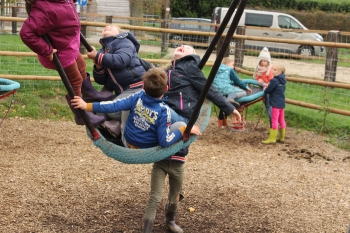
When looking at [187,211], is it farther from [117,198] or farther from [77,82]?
[77,82]

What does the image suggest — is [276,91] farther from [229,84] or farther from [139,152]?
[139,152]

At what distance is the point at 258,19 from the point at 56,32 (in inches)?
758

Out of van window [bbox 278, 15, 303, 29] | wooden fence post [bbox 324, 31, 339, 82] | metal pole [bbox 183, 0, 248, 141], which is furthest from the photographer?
van window [bbox 278, 15, 303, 29]

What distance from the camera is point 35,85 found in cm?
948

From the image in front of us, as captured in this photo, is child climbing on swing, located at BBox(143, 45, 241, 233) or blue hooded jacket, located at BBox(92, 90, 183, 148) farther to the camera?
child climbing on swing, located at BBox(143, 45, 241, 233)

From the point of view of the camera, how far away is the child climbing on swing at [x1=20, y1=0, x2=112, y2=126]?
134 inches

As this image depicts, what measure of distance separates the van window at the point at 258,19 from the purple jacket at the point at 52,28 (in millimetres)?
18808

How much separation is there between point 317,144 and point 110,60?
15.8ft

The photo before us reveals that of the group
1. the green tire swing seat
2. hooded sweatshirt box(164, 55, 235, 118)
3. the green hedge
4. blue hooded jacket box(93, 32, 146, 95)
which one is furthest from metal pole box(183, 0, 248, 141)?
the green hedge

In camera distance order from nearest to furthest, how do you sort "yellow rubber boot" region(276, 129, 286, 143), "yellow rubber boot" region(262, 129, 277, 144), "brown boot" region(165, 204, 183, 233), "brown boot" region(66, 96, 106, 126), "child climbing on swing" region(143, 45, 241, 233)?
"brown boot" region(66, 96, 106, 126), "child climbing on swing" region(143, 45, 241, 233), "brown boot" region(165, 204, 183, 233), "yellow rubber boot" region(262, 129, 277, 144), "yellow rubber boot" region(276, 129, 286, 143)

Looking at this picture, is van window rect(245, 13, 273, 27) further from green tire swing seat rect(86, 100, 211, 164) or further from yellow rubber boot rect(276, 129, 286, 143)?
green tire swing seat rect(86, 100, 211, 164)

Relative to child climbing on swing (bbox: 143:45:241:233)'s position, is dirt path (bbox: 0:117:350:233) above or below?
below

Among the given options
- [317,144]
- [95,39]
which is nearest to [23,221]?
[317,144]

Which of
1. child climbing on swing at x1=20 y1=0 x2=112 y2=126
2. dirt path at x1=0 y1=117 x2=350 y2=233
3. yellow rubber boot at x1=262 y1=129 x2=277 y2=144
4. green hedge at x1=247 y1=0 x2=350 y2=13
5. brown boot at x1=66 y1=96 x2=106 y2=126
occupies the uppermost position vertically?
green hedge at x1=247 y1=0 x2=350 y2=13
